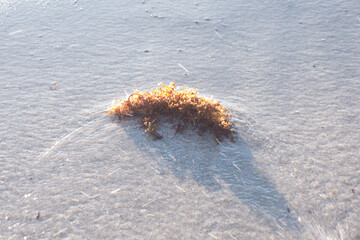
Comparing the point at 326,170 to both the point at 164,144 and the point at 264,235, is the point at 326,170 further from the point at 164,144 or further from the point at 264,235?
the point at 164,144

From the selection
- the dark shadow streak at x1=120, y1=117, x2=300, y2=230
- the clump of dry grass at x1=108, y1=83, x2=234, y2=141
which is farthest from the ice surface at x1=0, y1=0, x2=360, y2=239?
the clump of dry grass at x1=108, y1=83, x2=234, y2=141

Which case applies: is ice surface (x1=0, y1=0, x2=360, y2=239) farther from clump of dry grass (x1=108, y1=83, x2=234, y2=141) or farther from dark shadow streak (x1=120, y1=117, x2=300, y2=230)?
clump of dry grass (x1=108, y1=83, x2=234, y2=141)

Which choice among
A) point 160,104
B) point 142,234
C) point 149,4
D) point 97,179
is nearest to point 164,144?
point 160,104

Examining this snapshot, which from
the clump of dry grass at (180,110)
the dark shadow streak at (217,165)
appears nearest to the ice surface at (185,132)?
the dark shadow streak at (217,165)

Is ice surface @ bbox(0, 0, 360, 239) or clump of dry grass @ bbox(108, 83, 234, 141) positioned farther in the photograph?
clump of dry grass @ bbox(108, 83, 234, 141)

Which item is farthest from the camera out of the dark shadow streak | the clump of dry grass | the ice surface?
the clump of dry grass

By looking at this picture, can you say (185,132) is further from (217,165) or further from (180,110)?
(217,165)

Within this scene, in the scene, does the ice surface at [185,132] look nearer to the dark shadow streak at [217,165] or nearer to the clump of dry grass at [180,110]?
the dark shadow streak at [217,165]

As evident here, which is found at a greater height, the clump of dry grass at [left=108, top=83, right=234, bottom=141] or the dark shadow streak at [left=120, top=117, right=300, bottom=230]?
the clump of dry grass at [left=108, top=83, right=234, bottom=141]
